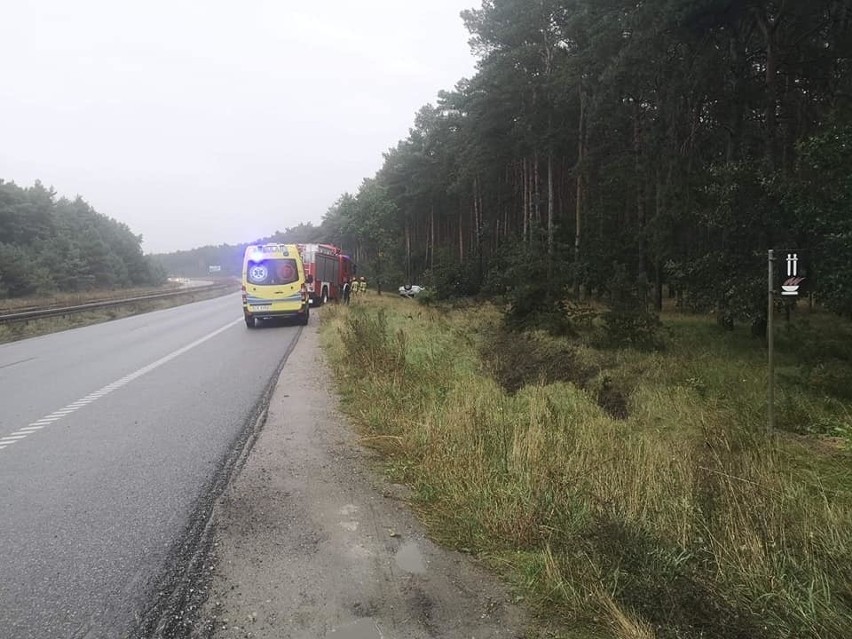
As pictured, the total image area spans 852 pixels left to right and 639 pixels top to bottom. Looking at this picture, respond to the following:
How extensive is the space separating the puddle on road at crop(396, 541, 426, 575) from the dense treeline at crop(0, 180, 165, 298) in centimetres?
4670

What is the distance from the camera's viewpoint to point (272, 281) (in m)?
19.1

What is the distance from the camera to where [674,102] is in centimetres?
1605

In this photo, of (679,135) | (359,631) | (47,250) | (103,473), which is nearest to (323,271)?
(679,135)

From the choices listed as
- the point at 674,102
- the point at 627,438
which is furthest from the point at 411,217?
the point at 627,438

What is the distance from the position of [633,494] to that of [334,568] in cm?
203

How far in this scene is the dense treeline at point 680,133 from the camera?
12.2m

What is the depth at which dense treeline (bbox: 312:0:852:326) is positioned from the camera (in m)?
12.2

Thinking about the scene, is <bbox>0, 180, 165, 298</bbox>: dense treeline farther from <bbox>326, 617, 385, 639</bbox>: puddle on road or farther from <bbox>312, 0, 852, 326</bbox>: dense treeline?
<bbox>326, 617, 385, 639</bbox>: puddle on road

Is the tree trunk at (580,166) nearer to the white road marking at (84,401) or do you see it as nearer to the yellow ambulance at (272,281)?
the yellow ambulance at (272,281)

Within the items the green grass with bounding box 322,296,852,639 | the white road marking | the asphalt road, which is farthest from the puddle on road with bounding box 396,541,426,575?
the white road marking

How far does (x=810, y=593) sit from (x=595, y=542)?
0.99 metres

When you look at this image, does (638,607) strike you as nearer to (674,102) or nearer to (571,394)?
(571,394)

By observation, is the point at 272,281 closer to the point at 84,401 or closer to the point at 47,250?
the point at 84,401

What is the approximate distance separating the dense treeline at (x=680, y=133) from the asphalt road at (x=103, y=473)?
32.4 feet
